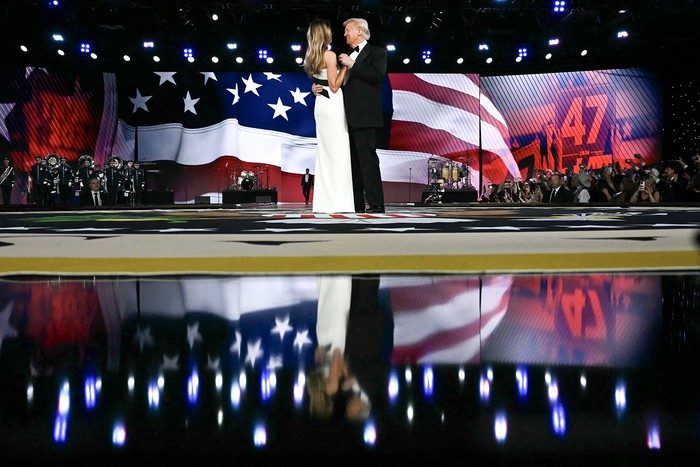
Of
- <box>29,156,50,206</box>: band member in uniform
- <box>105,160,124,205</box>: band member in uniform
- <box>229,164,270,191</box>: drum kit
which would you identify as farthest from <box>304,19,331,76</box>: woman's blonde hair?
<box>105,160,124,205</box>: band member in uniform

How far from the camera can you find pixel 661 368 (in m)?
0.50

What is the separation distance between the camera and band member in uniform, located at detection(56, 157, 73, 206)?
36.8 ft

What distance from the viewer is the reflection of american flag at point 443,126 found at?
45.5 feet

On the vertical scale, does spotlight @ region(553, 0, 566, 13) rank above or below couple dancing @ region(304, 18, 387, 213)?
above

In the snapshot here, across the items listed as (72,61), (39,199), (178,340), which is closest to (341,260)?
(178,340)

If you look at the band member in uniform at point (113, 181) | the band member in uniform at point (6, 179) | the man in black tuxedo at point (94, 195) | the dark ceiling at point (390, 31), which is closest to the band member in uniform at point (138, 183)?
the band member in uniform at point (113, 181)

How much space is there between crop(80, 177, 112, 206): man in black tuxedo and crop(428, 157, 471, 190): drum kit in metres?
6.96

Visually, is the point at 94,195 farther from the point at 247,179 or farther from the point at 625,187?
the point at 625,187

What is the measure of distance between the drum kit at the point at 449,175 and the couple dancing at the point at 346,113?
27.9ft

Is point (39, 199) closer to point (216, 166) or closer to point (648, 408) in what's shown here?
point (216, 166)

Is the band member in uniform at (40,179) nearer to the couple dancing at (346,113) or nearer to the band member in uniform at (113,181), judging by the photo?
the band member in uniform at (113,181)

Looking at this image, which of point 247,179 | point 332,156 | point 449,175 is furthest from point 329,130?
point 247,179

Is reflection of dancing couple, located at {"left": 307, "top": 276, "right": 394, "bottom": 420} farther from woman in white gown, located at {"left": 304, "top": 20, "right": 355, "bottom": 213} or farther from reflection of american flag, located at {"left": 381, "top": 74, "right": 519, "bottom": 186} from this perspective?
reflection of american flag, located at {"left": 381, "top": 74, "right": 519, "bottom": 186}

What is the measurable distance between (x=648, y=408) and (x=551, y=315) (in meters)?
0.34
